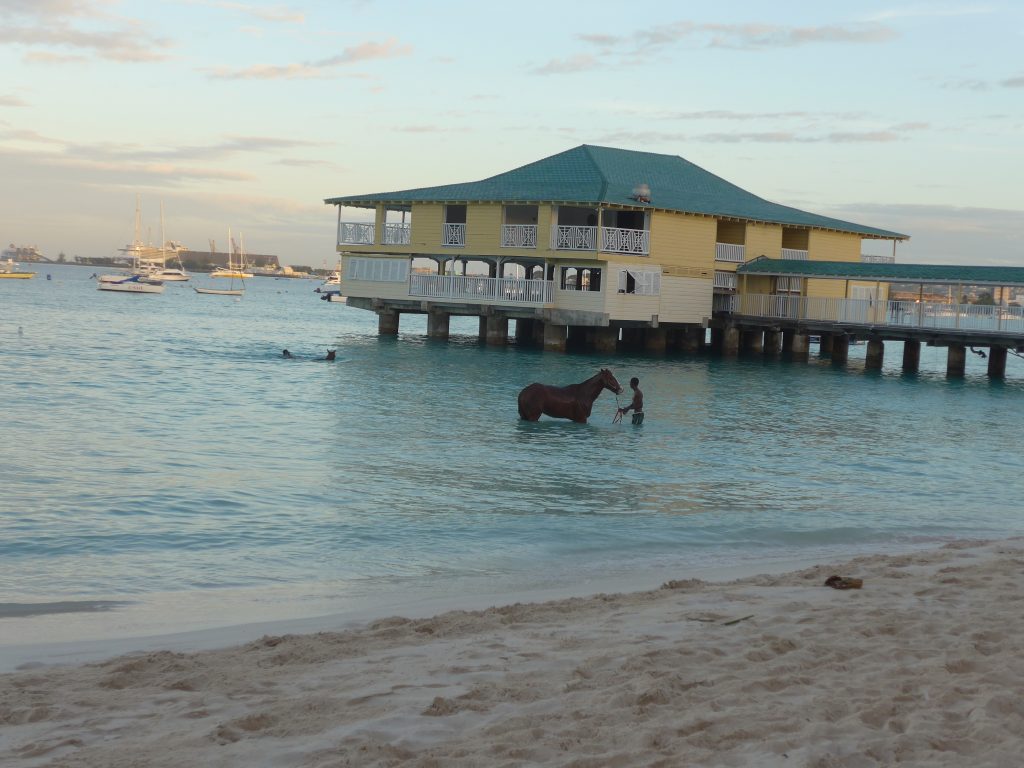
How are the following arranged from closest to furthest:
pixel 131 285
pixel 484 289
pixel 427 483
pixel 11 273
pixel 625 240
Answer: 1. pixel 427 483
2. pixel 625 240
3. pixel 484 289
4. pixel 131 285
5. pixel 11 273

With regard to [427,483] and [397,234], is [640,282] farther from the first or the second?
[427,483]

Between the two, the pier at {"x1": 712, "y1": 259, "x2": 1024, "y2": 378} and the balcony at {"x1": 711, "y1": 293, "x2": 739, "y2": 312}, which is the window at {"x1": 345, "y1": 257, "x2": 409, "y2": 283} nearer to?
the balcony at {"x1": 711, "y1": 293, "x2": 739, "y2": 312}

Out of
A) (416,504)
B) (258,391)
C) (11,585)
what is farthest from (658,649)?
(258,391)

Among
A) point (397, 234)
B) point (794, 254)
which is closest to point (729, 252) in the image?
point (794, 254)

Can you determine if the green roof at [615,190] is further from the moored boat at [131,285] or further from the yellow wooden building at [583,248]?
the moored boat at [131,285]

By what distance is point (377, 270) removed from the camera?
5538 cm

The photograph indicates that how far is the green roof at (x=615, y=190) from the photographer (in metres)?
50.3

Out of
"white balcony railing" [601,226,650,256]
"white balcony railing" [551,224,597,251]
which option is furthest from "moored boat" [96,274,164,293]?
"white balcony railing" [601,226,650,256]

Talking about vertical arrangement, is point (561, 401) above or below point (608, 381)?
below

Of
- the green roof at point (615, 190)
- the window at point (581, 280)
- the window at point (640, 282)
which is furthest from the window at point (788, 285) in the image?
the window at point (581, 280)

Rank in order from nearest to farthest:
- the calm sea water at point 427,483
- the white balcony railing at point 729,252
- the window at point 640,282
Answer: the calm sea water at point 427,483, the window at point 640,282, the white balcony railing at point 729,252

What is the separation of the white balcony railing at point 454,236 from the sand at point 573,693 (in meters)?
44.0

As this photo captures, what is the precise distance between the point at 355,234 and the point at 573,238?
517 inches

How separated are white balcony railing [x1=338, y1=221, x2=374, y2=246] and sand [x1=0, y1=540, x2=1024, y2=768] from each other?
160 feet
